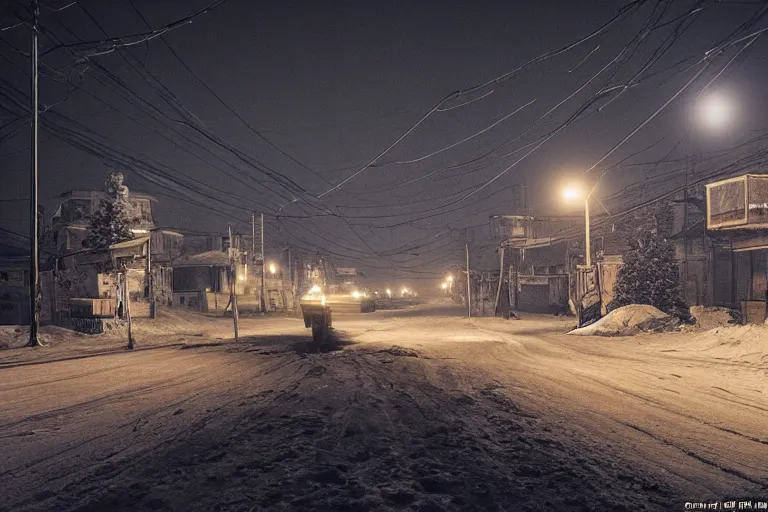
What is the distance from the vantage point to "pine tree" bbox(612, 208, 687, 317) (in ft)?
74.4

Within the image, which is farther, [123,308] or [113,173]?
[113,173]

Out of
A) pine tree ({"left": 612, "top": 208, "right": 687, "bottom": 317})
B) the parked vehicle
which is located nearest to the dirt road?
the parked vehicle

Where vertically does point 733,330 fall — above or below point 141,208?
below

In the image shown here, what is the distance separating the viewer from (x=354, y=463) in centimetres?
432

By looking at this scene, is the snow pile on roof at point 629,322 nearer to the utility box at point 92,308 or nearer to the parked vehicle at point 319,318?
the parked vehicle at point 319,318

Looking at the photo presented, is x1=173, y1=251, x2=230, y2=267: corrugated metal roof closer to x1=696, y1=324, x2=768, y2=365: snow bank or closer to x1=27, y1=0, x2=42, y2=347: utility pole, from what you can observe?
x1=27, y1=0, x2=42, y2=347: utility pole

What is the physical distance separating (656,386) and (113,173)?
30376 millimetres

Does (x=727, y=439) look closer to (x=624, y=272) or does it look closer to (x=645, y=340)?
(x=645, y=340)

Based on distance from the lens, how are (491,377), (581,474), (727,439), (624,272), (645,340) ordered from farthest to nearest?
(624,272), (645,340), (491,377), (727,439), (581,474)

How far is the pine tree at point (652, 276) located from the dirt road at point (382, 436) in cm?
1295

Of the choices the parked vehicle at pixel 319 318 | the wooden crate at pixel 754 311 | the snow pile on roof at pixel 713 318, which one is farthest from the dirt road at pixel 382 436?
the snow pile on roof at pixel 713 318

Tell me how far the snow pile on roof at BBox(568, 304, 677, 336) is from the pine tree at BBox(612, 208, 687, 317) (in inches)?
169

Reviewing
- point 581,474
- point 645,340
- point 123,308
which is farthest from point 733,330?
point 123,308

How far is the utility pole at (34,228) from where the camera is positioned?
574 inches
